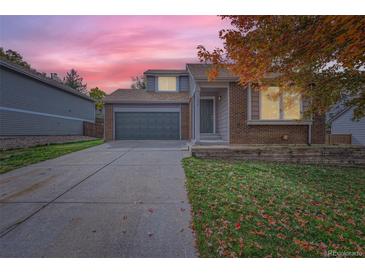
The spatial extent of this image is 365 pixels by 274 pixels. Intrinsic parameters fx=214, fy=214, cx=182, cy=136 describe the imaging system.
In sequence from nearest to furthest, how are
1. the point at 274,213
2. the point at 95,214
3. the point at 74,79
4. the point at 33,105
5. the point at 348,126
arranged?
the point at 95,214 → the point at 274,213 → the point at 33,105 → the point at 348,126 → the point at 74,79

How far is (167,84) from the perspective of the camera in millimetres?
18734

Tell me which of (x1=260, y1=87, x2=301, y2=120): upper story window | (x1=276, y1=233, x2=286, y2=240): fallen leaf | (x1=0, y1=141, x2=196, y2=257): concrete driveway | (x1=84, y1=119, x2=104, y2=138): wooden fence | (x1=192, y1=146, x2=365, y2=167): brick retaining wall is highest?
(x1=260, y1=87, x2=301, y2=120): upper story window

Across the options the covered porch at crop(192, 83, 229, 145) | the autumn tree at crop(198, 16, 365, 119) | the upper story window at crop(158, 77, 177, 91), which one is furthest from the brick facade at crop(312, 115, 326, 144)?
the upper story window at crop(158, 77, 177, 91)

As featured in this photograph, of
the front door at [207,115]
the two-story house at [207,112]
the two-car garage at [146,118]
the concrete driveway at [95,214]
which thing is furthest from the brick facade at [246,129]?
the two-car garage at [146,118]

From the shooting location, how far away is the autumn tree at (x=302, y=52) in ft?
13.0

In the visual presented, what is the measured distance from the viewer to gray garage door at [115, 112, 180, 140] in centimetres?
1639

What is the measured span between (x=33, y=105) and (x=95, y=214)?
14.9 meters

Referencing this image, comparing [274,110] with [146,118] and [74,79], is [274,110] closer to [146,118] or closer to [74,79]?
[146,118]

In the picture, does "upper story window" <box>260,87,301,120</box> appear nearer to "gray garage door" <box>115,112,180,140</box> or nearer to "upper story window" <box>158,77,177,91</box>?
"gray garage door" <box>115,112,180,140</box>

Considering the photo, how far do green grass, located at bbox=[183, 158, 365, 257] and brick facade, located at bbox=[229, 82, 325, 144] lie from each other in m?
3.26

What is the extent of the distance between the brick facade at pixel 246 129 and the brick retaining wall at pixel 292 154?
1147 millimetres

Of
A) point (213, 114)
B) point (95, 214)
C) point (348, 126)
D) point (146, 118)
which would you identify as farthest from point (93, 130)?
point (348, 126)

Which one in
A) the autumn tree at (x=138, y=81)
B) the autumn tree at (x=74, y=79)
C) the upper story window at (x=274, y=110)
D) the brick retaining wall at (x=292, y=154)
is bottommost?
the brick retaining wall at (x=292, y=154)

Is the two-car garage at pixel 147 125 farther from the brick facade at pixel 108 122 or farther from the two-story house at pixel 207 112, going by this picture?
the brick facade at pixel 108 122
